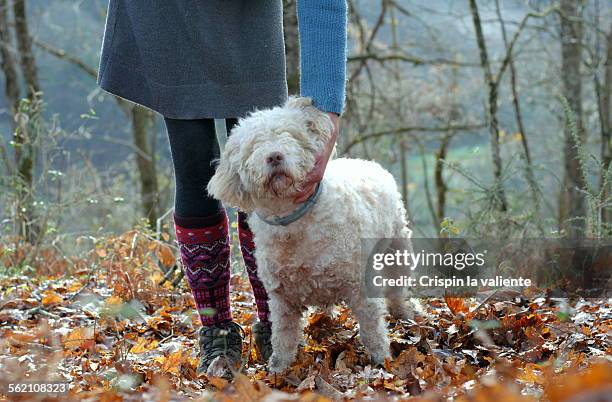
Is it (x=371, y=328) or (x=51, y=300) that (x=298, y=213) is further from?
(x=51, y=300)

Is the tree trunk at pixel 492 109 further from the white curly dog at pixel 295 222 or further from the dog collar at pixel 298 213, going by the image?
the dog collar at pixel 298 213

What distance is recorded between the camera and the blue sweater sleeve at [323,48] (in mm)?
2971

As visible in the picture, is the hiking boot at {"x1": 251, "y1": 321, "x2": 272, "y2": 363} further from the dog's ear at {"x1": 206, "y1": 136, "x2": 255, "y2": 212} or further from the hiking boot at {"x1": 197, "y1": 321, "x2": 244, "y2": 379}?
the dog's ear at {"x1": 206, "y1": 136, "x2": 255, "y2": 212}

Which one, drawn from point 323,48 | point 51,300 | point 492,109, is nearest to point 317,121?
point 323,48

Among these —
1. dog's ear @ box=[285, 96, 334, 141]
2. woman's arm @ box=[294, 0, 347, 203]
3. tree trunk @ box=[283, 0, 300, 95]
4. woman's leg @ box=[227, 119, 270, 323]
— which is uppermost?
tree trunk @ box=[283, 0, 300, 95]

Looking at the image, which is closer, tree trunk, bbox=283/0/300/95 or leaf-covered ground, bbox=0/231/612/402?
leaf-covered ground, bbox=0/231/612/402

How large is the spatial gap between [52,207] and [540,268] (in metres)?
4.16

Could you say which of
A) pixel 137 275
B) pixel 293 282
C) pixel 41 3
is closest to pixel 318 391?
pixel 293 282

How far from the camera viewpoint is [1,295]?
4934 millimetres

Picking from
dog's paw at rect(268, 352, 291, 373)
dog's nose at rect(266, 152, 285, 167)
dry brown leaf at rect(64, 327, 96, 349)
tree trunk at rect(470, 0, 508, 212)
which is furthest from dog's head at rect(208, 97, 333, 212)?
tree trunk at rect(470, 0, 508, 212)

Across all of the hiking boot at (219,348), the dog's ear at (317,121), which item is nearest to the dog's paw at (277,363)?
the hiking boot at (219,348)

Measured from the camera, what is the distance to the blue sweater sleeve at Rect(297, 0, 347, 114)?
117 inches

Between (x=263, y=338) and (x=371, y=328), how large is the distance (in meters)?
0.59

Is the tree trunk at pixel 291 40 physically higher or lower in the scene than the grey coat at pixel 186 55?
higher
